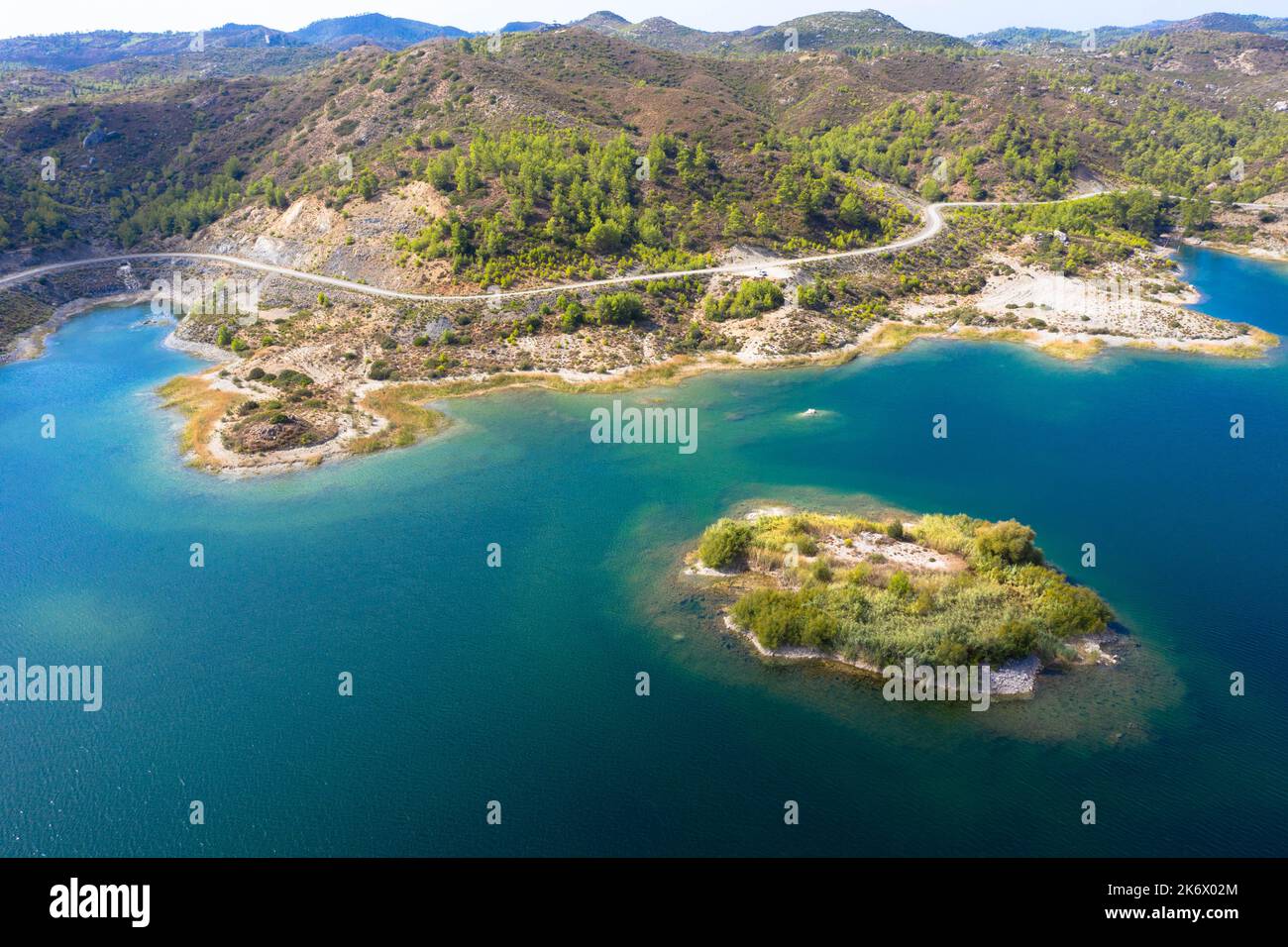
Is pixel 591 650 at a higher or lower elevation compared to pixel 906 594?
lower

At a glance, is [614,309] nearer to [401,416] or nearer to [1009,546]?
[401,416]
